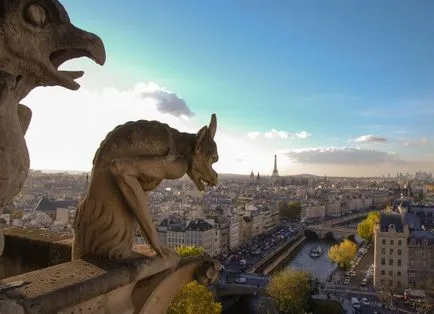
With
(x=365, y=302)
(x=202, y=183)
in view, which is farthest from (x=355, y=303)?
(x=202, y=183)

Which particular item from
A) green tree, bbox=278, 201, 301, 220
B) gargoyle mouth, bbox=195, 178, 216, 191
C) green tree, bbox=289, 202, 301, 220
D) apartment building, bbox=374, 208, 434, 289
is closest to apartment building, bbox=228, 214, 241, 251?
apartment building, bbox=374, 208, 434, 289

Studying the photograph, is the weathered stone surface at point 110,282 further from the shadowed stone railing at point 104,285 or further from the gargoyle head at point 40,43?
the gargoyle head at point 40,43

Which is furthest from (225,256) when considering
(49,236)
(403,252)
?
(49,236)

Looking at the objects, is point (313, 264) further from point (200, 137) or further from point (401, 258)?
point (200, 137)

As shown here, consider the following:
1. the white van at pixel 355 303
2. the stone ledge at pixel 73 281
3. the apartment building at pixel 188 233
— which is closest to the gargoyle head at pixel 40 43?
the stone ledge at pixel 73 281

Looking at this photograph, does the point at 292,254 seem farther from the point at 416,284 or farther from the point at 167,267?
the point at 167,267

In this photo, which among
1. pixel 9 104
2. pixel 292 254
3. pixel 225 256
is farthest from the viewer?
pixel 292 254
